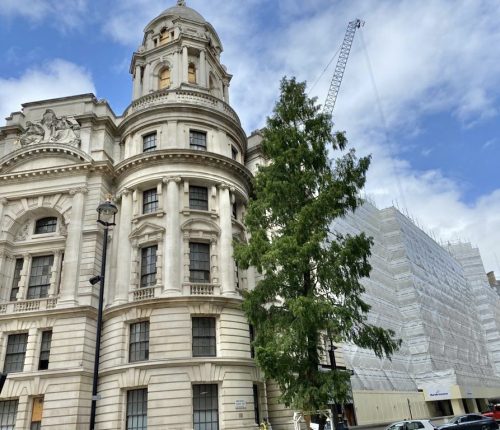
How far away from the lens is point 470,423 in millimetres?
24797

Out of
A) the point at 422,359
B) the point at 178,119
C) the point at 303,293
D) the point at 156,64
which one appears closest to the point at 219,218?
the point at 178,119

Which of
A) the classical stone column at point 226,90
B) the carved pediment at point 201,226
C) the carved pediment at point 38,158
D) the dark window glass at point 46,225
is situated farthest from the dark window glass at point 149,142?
the classical stone column at point 226,90

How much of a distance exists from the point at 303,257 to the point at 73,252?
15.0 m

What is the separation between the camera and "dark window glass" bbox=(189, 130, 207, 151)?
2936 cm

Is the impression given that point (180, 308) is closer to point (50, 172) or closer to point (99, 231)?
point (99, 231)

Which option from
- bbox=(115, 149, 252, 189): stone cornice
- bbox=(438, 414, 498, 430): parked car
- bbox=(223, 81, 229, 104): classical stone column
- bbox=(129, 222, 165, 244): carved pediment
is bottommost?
bbox=(438, 414, 498, 430): parked car

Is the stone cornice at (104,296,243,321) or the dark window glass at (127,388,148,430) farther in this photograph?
the stone cornice at (104,296,243,321)

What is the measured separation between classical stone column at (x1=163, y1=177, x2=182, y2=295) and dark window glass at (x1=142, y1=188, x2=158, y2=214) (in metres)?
1.25

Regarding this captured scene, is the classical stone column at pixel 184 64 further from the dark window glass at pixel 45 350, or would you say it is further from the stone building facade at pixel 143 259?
the dark window glass at pixel 45 350

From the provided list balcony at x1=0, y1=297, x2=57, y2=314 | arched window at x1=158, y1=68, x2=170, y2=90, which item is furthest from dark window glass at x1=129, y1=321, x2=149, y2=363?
arched window at x1=158, y1=68, x2=170, y2=90

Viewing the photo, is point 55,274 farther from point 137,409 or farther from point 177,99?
point 177,99

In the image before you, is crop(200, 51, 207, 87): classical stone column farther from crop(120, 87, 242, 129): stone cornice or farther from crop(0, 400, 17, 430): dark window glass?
crop(0, 400, 17, 430): dark window glass

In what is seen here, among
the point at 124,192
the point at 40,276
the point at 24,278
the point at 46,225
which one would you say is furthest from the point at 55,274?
the point at 124,192

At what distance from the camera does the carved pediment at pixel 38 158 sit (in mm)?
29328
